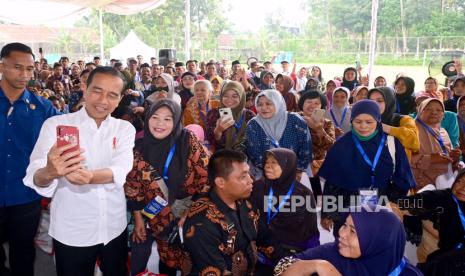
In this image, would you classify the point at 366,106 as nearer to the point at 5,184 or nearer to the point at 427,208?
the point at 427,208

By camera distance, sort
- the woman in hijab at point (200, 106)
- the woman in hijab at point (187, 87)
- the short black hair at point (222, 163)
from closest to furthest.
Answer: the short black hair at point (222, 163), the woman in hijab at point (200, 106), the woman in hijab at point (187, 87)

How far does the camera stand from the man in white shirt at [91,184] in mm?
1722

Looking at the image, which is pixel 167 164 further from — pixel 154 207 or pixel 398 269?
pixel 398 269

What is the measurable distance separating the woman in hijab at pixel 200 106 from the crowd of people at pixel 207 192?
841mm

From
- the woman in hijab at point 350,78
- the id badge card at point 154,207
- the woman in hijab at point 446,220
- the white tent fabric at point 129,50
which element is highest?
the white tent fabric at point 129,50

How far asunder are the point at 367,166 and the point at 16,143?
7.41 feet

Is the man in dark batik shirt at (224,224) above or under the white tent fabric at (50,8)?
under

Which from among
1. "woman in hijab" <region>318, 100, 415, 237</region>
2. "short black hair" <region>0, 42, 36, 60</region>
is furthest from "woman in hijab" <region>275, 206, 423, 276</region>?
"short black hair" <region>0, 42, 36, 60</region>

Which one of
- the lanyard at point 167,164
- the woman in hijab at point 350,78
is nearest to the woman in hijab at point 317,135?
the lanyard at point 167,164

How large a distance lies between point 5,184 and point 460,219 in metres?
2.73

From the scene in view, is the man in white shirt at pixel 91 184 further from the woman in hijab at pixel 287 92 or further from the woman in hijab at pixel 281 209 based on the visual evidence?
the woman in hijab at pixel 287 92

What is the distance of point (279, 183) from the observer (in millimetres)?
2576

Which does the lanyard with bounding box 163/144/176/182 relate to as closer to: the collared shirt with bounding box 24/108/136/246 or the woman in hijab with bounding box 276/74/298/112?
the collared shirt with bounding box 24/108/136/246

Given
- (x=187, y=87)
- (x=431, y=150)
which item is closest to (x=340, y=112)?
(x=431, y=150)
